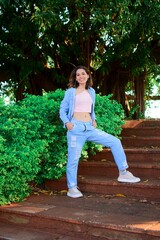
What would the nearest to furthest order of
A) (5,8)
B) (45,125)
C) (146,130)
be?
1. (45,125)
2. (146,130)
3. (5,8)

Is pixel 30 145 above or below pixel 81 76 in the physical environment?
below

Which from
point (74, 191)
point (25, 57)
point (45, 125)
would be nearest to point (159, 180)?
point (74, 191)

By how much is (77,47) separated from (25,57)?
4.92 feet

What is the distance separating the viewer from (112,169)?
5.84 m

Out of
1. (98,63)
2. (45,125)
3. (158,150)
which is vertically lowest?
(158,150)

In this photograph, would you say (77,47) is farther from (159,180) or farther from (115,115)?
(159,180)

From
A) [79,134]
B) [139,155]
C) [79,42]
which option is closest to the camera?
[79,134]

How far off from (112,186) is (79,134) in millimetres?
870

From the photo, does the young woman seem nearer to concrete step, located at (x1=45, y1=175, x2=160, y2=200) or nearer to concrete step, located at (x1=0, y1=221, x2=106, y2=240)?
concrete step, located at (x1=45, y1=175, x2=160, y2=200)

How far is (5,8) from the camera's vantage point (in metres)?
9.66

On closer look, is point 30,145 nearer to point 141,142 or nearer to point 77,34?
point 141,142

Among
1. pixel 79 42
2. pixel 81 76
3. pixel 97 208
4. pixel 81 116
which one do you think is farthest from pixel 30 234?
pixel 79 42

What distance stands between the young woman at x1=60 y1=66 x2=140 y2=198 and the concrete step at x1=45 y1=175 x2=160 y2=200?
0.38 feet

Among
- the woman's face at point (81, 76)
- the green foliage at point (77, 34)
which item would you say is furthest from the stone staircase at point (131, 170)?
the green foliage at point (77, 34)
